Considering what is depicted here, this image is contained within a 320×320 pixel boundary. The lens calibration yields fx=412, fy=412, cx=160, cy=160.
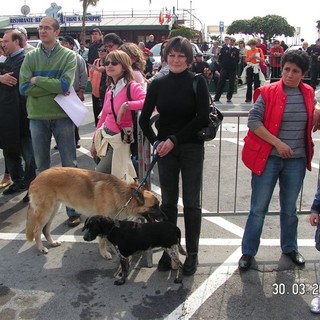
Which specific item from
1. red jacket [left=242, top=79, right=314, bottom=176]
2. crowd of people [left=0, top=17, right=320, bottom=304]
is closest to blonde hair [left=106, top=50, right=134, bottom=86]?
crowd of people [left=0, top=17, right=320, bottom=304]

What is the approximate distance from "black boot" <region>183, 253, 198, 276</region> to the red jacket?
3.10ft

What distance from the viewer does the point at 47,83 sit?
435 centimetres

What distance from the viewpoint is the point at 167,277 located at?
3613 millimetres

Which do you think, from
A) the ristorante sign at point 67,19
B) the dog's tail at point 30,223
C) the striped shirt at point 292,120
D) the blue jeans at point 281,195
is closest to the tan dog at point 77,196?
the dog's tail at point 30,223

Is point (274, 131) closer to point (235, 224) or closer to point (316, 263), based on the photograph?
point (316, 263)

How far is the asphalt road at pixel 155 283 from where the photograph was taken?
10.3ft

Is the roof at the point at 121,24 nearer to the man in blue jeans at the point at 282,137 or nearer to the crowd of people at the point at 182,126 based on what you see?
the crowd of people at the point at 182,126

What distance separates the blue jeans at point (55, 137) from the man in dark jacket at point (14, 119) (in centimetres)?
94

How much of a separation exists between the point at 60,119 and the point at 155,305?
2371 millimetres

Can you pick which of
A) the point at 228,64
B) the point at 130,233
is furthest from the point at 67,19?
the point at 130,233

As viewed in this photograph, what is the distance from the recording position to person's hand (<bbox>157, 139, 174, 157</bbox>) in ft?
10.6

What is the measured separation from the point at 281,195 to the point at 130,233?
1.39 metres

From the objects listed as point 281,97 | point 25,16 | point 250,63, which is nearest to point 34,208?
point 281,97
